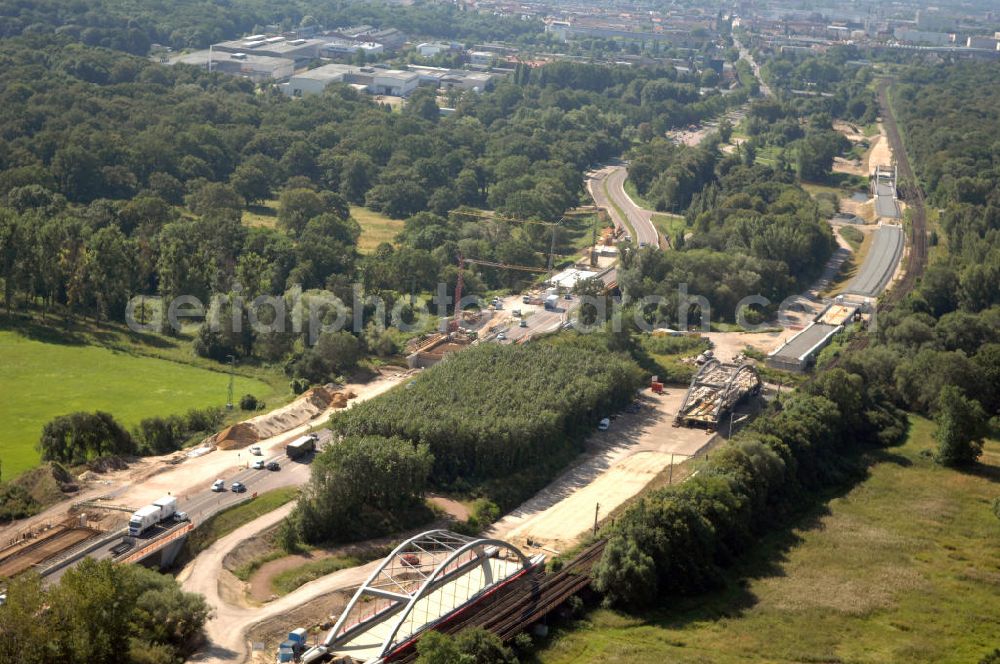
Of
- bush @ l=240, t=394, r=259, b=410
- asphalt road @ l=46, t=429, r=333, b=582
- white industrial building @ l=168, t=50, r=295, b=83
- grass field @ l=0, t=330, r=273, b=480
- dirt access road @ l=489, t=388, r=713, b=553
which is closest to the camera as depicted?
asphalt road @ l=46, t=429, r=333, b=582

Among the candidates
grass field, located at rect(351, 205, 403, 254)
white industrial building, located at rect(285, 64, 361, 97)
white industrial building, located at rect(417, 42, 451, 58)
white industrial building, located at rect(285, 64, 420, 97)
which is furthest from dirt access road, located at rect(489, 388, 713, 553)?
white industrial building, located at rect(417, 42, 451, 58)

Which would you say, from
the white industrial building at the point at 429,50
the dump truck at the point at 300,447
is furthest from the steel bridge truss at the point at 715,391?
the white industrial building at the point at 429,50

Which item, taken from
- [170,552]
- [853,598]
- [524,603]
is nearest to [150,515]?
[170,552]

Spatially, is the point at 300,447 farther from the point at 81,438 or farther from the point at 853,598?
the point at 853,598

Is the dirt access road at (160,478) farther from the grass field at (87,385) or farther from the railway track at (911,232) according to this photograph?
the railway track at (911,232)

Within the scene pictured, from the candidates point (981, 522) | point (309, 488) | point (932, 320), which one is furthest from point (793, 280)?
point (309, 488)

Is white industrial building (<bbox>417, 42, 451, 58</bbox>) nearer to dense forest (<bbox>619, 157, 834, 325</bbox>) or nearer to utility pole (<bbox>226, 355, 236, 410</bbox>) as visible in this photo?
dense forest (<bbox>619, 157, 834, 325</bbox>)

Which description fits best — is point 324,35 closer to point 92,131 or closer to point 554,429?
point 92,131
